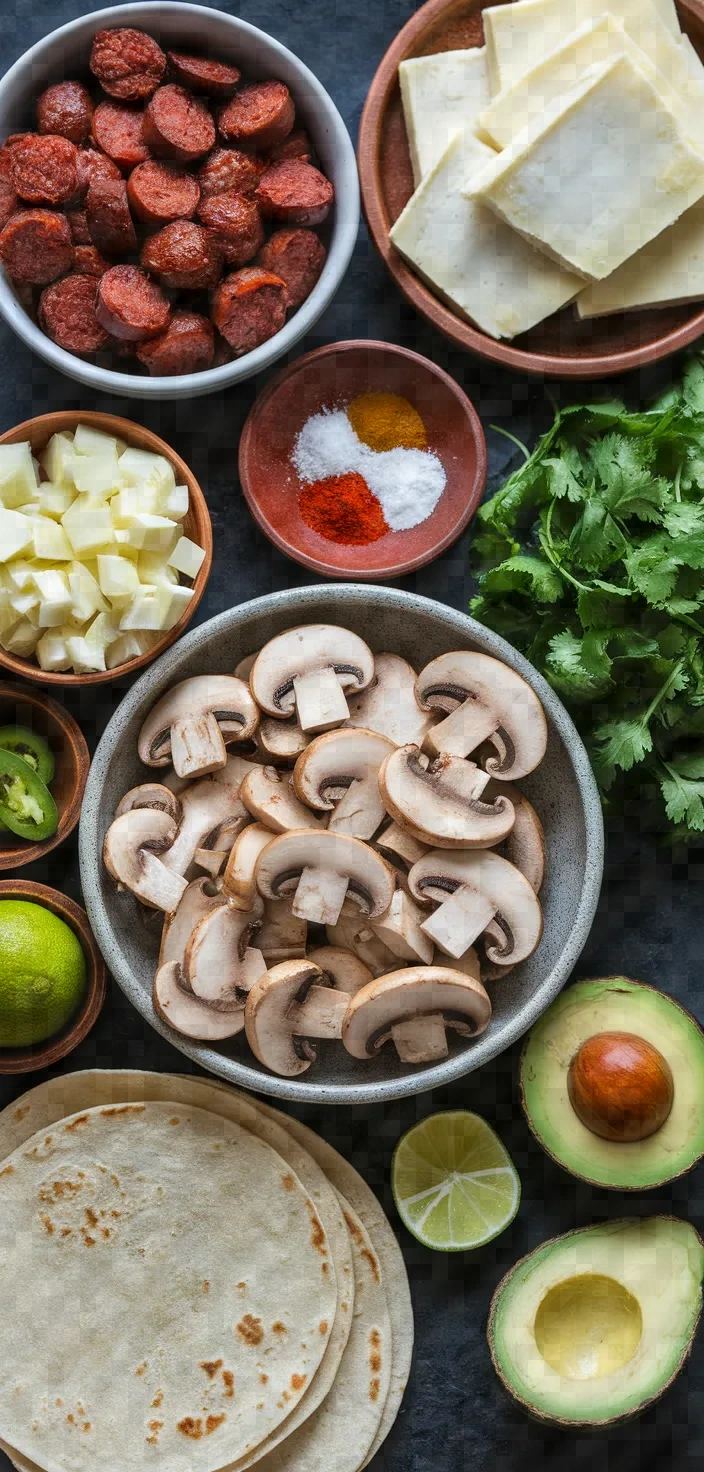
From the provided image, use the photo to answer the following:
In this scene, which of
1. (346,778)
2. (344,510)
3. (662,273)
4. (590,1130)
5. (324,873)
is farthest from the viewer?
Result: (344,510)

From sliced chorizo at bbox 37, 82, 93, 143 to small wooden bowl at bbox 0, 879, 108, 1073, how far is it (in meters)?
1.79

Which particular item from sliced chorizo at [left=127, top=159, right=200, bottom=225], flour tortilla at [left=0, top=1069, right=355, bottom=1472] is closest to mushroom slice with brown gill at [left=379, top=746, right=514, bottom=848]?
flour tortilla at [left=0, top=1069, right=355, bottom=1472]

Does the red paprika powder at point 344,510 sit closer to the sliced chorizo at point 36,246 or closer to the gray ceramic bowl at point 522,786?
the gray ceramic bowl at point 522,786

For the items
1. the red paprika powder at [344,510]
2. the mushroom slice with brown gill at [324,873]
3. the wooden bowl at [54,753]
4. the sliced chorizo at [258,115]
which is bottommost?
the mushroom slice with brown gill at [324,873]

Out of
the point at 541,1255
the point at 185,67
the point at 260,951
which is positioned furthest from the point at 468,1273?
the point at 185,67

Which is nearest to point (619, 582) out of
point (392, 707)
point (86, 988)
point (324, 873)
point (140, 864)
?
point (392, 707)

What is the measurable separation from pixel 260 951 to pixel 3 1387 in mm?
1266

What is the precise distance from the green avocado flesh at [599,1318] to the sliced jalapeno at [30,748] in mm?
1666

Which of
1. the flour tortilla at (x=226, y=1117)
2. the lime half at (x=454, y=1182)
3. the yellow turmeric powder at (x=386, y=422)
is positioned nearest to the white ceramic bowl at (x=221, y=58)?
the yellow turmeric powder at (x=386, y=422)

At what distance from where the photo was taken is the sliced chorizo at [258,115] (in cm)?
275

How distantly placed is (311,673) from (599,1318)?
171 centimetres

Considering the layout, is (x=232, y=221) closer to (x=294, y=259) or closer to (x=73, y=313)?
(x=294, y=259)

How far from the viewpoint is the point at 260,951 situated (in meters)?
2.69

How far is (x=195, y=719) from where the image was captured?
9.02ft
